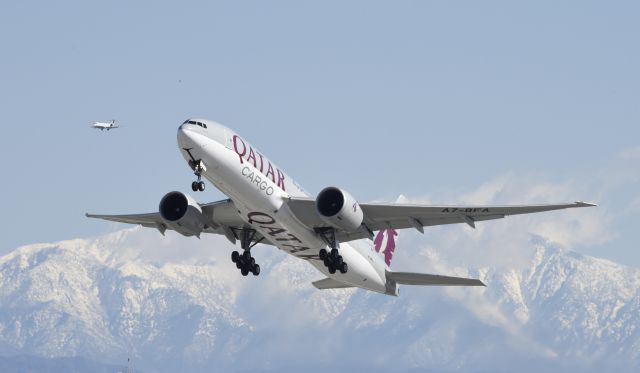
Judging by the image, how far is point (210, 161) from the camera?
165 ft

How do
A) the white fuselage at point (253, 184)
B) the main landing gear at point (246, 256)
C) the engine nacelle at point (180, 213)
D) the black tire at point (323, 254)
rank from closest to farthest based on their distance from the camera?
the white fuselage at point (253, 184)
the black tire at point (323, 254)
the engine nacelle at point (180, 213)
the main landing gear at point (246, 256)

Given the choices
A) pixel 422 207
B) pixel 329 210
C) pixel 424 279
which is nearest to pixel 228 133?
pixel 329 210

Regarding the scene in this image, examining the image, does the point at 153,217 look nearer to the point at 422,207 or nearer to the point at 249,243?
the point at 249,243

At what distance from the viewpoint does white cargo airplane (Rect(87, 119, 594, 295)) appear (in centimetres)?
5056

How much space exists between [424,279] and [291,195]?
433 inches

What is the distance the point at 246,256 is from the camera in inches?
2309

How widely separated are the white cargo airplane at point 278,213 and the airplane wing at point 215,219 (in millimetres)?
44

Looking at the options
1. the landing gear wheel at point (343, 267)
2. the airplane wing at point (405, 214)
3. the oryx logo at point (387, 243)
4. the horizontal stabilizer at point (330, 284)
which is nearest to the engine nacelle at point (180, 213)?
the airplane wing at point (405, 214)

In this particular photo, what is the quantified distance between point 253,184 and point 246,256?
7687 millimetres

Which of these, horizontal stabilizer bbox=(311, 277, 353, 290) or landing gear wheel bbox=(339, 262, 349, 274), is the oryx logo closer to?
horizontal stabilizer bbox=(311, 277, 353, 290)

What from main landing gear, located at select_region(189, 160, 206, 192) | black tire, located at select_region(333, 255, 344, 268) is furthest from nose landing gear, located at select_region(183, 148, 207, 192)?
black tire, located at select_region(333, 255, 344, 268)

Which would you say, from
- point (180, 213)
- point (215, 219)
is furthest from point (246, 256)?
point (180, 213)

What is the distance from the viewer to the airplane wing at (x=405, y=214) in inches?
2109

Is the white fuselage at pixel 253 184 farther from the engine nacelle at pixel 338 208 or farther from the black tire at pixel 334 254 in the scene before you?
the engine nacelle at pixel 338 208
